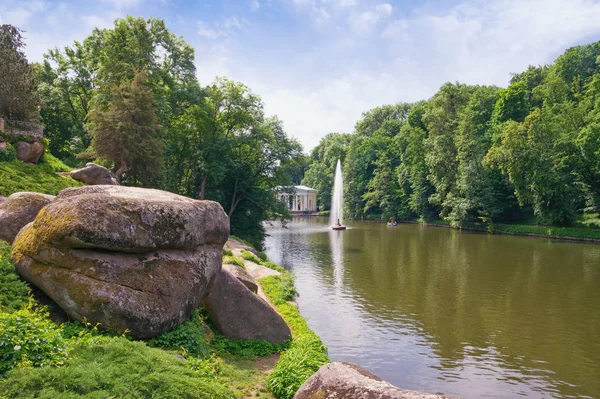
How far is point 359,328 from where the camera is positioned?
15430mm

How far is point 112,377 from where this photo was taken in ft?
17.1

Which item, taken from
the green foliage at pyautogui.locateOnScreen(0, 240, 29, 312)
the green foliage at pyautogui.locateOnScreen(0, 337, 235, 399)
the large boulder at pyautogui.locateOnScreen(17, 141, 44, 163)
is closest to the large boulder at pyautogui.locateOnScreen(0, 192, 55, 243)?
the green foliage at pyautogui.locateOnScreen(0, 240, 29, 312)

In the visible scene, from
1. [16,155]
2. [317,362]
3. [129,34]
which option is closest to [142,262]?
[317,362]

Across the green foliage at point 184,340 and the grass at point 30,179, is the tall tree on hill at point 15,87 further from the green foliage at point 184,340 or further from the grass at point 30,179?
the green foliage at point 184,340

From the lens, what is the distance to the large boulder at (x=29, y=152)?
2022 centimetres

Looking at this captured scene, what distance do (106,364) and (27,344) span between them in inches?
41.9

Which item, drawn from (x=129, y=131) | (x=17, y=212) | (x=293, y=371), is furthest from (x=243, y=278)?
(x=129, y=131)

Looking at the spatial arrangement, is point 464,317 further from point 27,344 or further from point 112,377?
point 27,344

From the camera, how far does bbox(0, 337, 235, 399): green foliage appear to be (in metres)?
4.66

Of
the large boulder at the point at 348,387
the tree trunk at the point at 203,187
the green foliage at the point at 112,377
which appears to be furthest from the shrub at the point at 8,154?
the large boulder at the point at 348,387

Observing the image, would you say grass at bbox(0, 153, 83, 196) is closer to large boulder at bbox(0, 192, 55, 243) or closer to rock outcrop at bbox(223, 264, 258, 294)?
large boulder at bbox(0, 192, 55, 243)

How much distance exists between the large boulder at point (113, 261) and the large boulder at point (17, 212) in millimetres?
1418

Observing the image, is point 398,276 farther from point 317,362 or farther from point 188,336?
point 188,336

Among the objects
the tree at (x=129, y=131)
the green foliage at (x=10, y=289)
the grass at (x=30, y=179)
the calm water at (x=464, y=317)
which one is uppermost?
the tree at (x=129, y=131)
